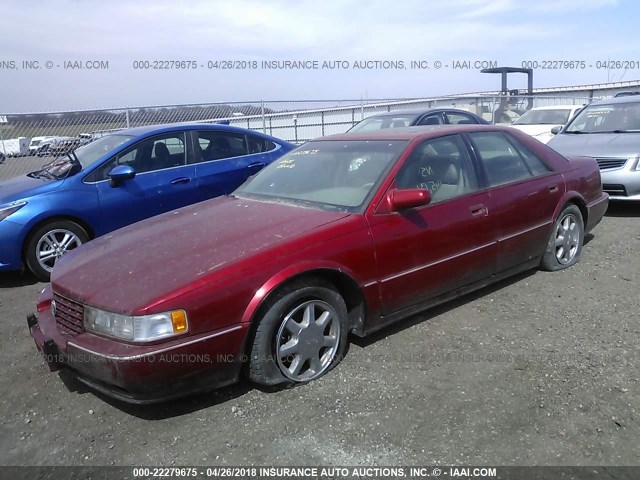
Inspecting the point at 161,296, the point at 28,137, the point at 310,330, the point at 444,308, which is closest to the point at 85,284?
the point at 161,296

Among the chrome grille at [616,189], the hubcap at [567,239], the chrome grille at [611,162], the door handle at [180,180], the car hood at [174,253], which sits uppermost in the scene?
the door handle at [180,180]

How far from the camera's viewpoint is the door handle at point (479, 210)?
3848 millimetres

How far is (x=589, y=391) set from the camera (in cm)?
289

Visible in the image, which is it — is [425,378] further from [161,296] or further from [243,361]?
[161,296]

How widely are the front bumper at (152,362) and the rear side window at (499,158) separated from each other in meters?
2.45

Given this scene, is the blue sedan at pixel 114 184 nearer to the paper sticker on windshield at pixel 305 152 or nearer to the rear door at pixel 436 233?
the paper sticker on windshield at pixel 305 152

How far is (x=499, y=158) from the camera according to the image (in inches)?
169

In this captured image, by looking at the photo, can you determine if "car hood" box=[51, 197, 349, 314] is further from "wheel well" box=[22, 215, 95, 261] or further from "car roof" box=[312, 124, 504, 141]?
"wheel well" box=[22, 215, 95, 261]

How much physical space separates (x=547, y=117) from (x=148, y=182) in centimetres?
967

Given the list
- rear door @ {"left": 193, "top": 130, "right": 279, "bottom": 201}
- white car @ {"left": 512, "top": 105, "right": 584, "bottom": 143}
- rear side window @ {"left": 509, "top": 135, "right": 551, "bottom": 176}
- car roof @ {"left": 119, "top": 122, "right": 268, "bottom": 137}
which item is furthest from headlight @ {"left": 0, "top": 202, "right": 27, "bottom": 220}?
white car @ {"left": 512, "top": 105, "right": 584, "bottom": 143}

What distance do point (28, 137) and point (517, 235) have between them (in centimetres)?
956

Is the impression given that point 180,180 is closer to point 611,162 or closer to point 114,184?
point 114,184

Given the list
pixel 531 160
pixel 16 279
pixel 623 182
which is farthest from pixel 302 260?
pixel 623 182

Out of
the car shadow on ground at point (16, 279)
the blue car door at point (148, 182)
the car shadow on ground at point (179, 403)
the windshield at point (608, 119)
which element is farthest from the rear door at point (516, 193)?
the car shadow on ground at point (16, 279)
